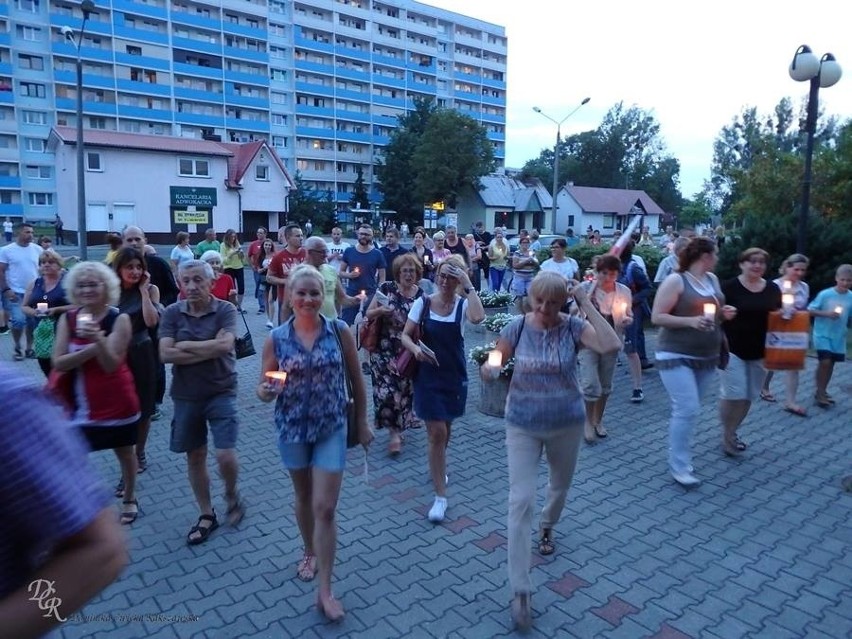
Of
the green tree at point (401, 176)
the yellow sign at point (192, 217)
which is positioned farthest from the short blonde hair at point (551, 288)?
the green tree at point (401, 176)

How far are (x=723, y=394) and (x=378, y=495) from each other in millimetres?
3333

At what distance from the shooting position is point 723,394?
572 centimetres

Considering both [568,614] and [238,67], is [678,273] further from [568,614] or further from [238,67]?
[238,67]

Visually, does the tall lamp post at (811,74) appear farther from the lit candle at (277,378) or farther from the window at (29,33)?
the window at (29,33)

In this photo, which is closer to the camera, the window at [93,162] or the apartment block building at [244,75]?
the window at [93,162]

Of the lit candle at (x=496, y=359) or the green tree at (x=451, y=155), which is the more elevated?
the green tree at (x=451, y=155)

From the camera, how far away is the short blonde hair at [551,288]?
3.48 m

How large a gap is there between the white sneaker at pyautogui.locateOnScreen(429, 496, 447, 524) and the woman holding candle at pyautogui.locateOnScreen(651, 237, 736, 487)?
6.73ft

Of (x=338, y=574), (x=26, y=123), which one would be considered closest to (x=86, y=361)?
(x=338, y=574)

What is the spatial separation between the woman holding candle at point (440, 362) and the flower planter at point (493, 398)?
243cm

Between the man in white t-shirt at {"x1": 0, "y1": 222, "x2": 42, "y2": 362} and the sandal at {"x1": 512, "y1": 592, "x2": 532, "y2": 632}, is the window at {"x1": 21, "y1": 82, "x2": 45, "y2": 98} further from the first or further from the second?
the sandal at {"x1": 512, "y1": 592, "x2": 532, "y2": 632}

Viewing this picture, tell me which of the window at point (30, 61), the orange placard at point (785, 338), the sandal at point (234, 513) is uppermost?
the window at point (30, 61)

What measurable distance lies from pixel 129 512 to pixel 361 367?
2.03 metres

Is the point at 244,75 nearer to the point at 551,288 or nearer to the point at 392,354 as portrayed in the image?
the point at 392,354
